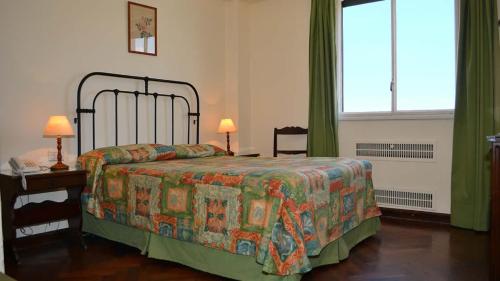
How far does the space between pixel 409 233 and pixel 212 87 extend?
2584 millimetres

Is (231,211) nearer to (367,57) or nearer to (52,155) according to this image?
(52,155)

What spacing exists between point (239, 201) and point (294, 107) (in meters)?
2.57

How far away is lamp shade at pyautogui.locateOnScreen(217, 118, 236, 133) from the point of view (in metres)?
4.30

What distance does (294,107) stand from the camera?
15.1 ft

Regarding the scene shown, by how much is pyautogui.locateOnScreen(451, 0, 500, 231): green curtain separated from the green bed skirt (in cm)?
90

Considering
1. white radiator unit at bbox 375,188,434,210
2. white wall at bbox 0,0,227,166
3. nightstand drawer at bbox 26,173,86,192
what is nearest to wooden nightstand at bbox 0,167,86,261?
nightstand drawer at bbox 26,173,86,192

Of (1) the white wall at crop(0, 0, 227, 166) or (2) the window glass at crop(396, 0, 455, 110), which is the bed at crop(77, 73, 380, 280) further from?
(2) the window glass at crop(396, 0, 455, 110)

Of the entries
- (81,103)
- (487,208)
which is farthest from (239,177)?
(487,208)

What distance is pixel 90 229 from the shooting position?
10.3 ft

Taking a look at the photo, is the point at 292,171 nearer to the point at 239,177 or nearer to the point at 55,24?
the point at 239,177

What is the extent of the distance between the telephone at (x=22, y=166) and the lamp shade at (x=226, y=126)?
76.2 inches

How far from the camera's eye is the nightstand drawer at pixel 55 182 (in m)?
2.62

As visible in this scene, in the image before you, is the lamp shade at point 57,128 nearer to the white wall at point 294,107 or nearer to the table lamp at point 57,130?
the table lamp at point 57,130

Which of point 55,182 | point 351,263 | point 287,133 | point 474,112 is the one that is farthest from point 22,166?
point 474,112
